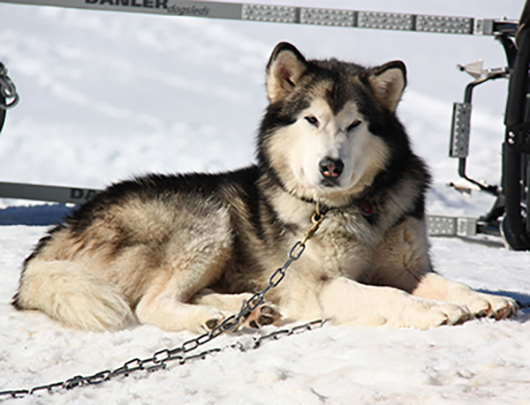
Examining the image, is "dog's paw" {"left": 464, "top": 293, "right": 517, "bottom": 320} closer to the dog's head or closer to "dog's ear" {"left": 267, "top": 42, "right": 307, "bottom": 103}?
the dog's head

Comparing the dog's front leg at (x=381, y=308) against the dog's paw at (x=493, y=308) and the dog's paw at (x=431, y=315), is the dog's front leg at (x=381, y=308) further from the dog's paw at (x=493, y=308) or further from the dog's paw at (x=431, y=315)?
the dog's paw at (x=493, y=308)

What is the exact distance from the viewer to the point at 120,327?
2.34m

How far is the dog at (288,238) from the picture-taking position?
231cm

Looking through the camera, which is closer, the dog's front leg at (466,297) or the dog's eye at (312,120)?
the dog's front leg at (466,297)

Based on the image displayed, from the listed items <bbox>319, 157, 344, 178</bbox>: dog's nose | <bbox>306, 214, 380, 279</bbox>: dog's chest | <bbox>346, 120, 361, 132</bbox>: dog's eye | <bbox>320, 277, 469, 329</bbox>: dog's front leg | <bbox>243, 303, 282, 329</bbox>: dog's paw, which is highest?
<bbox>346, 120, 361, 132</bbox>: dog's eye

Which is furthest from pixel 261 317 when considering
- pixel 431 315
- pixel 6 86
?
pixel 6 86

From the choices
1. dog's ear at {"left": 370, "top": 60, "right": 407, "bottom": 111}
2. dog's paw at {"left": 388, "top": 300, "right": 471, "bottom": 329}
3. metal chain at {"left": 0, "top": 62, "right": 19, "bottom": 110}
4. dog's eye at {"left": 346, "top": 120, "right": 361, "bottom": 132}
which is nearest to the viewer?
dog's paw at {"left": 388, "top": 300, "right": 471, "bottom": 329}

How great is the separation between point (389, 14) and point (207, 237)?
5133 mm

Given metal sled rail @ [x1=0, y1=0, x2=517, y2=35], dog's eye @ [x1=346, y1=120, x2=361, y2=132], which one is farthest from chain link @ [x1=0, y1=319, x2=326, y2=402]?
metal sled rail @ [x1=0, y1=0, x2=517, y2=35]

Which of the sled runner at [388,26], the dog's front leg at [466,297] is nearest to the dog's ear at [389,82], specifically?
the dog's front leg at [466,297]

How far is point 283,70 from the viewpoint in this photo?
267 cm

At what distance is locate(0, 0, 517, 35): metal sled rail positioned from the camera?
6.55 m

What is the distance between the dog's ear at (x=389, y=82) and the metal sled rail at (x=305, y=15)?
4399 millimetres

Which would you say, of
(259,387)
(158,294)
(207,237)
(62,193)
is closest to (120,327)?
(158,294)
